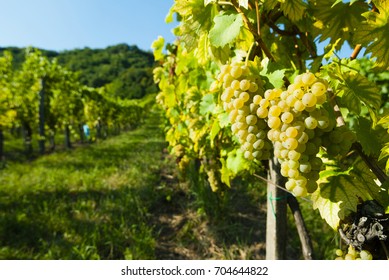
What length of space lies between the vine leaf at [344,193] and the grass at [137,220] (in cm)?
293

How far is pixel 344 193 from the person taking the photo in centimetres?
102

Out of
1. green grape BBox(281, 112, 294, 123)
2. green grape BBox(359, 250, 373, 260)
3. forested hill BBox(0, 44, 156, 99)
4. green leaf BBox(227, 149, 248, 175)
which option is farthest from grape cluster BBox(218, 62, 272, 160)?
forested hill BBox(0, 44, 156, 99)

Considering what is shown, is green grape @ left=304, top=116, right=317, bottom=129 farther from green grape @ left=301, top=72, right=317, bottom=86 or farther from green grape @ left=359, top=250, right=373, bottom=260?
green grape @ left=359, top=250, right=373, bottom=260

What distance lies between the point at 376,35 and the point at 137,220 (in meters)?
4.57

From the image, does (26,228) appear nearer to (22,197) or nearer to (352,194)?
(22,197)

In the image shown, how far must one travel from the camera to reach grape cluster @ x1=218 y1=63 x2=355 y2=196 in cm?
86

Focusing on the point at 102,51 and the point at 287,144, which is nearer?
the point at 287,144

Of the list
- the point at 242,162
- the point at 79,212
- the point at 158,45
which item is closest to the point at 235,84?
the point at 242,162

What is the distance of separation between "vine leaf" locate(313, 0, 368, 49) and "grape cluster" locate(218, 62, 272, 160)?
1.61 feet

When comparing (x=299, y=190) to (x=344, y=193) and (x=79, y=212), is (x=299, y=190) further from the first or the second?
(x=79, y=212)

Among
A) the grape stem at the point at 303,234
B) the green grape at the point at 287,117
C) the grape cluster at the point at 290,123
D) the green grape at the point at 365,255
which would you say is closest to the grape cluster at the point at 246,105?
the grape cluster at the point at 290,123

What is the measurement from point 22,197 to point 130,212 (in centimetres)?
269

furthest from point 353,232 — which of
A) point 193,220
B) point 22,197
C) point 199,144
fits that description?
point 22,197

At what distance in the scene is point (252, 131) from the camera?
38.7 inches
